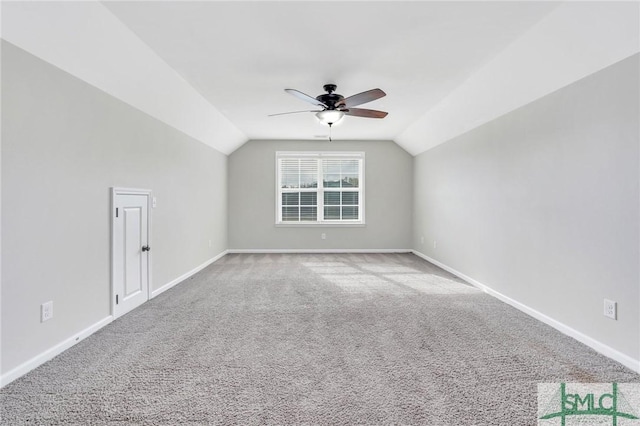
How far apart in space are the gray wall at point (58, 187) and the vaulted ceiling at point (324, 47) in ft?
0.62

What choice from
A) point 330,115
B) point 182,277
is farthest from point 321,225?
point 330,115

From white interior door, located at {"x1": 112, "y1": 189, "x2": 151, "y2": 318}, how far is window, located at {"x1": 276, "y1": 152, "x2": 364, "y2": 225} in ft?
12.0

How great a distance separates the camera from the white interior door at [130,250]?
3.07 metres

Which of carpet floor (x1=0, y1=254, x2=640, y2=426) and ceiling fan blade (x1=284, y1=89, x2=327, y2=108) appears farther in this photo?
ceiling fan blade (x1=284, y1=89, x2=327, y2=108)

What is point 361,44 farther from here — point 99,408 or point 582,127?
point 99,408

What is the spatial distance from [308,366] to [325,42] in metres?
2.60

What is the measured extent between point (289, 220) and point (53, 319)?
16.5 ft

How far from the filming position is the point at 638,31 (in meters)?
1.96

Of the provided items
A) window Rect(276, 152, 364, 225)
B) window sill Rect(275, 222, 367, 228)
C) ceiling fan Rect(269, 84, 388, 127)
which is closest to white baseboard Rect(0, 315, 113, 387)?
ceiling fan Rect(269, 84, 388, 127)

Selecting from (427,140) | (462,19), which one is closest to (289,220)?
(427,140)

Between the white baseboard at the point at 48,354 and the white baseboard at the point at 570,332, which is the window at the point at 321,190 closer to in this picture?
the white baseboard at the point at 570,332

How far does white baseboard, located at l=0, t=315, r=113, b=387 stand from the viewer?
77.4 inches

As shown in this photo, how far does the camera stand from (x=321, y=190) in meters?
7.17

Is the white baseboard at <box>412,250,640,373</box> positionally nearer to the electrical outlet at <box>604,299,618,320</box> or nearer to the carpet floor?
the carpet floor
